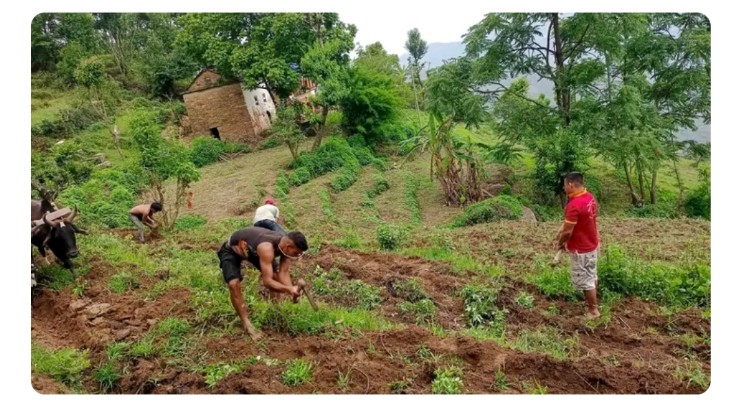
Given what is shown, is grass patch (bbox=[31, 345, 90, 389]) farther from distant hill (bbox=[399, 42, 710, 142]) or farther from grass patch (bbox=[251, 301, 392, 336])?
distant hill (bbox=[399, 42, 710, 142])

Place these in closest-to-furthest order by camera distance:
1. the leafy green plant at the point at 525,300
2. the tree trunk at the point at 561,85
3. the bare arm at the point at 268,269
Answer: the bare arm at the point at 268,269
the leafy green plant at the point at 525,300
the tree trunk at the point at 561,85

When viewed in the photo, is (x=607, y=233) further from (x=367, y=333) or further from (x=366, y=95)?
(x=366, y=95)

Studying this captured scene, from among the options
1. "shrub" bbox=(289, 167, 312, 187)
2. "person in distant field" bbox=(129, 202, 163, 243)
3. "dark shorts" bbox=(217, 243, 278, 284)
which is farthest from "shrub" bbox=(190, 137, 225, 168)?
"dark shorts" bbox=(217, 243, 278, 284)

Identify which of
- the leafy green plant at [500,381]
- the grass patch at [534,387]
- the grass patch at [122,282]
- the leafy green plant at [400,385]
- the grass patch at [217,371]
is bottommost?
the grass patch at [534,387]

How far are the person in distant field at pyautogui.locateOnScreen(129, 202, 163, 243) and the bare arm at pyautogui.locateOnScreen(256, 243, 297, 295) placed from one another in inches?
169

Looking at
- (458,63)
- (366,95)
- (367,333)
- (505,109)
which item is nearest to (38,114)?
(366,95)

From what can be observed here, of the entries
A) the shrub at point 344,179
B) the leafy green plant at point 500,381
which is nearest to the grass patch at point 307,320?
the leafy green plant at point 500,381

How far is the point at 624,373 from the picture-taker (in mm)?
3686

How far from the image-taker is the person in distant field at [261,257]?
400 centimetres

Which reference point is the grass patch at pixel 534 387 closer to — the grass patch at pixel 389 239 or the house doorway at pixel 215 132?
the grass patch at pixel 389 239

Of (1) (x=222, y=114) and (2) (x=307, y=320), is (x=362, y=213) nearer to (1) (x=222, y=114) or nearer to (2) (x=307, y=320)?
(1) (x=222, y=114)

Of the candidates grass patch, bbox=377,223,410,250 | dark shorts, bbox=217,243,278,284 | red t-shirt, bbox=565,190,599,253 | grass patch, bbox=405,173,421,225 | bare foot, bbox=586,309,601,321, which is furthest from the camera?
grass patch, bbox=405,173,421,225

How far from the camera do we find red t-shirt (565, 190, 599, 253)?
15.3 ft

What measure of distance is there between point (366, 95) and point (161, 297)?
1447 cm
